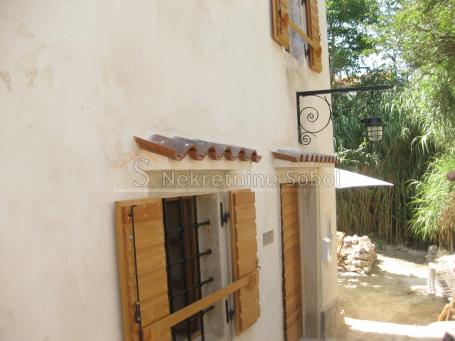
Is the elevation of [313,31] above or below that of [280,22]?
above

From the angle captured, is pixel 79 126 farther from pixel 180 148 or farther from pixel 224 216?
pixel 224 216

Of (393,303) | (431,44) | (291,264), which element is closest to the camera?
(291,264)

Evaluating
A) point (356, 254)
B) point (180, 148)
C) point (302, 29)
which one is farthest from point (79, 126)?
point (356, 254)

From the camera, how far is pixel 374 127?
6.02m

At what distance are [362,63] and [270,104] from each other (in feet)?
41.3

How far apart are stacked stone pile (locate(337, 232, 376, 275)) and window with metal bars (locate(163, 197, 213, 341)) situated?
30.3 ft

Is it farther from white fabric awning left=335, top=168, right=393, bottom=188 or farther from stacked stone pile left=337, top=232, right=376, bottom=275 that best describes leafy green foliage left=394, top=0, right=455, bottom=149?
stacked stone pile left=337, top=232, right=376, bottom=275

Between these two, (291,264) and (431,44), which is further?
(431,44)

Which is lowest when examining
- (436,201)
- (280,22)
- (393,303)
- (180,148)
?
(393,303)

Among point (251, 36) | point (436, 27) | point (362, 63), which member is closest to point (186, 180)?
point (251, 36)

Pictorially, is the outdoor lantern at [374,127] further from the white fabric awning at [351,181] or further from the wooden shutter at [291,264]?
the white fabric awning at [351,181]

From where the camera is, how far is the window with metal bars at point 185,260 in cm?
360

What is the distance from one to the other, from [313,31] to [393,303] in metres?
6.38

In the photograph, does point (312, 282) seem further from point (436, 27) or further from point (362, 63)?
point (362, 63)
